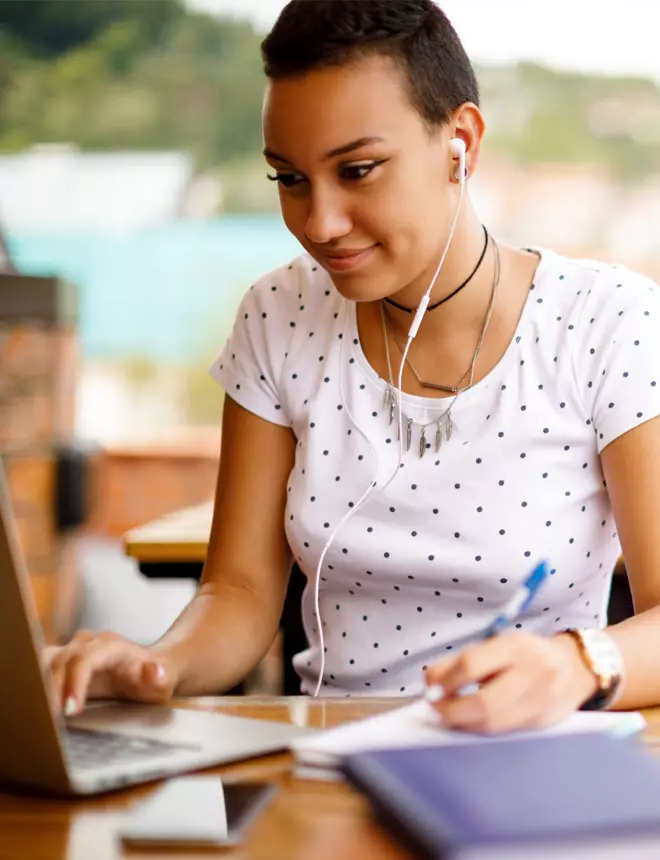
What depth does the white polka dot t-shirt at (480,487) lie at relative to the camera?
1.29 m

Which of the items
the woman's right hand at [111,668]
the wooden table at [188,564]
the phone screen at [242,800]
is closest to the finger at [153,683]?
the woman's right hand at [111,668]

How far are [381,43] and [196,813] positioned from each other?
780 millimetres

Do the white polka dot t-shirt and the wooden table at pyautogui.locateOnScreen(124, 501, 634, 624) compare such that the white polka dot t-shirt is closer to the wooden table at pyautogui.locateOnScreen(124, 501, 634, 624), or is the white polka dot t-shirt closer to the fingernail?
the fingernail

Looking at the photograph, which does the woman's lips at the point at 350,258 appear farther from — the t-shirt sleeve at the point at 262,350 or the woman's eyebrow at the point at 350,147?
the t-shirt sleeve at the point at 262,350

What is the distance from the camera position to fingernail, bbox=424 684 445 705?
33.5 inches

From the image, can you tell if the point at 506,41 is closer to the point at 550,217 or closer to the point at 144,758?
the point at 550,217

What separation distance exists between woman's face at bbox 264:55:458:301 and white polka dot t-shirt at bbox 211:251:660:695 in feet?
0.60

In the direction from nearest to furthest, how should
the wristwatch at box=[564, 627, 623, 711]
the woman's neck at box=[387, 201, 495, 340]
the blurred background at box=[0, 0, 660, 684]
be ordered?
the wristwatch at box=[564, 627, 623, 711] < the woman's neck at box=[387, 201, 495, 340] < the blurred background at box=[0, 0, 660, 684]

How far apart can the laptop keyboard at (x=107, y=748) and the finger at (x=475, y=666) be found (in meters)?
0.19

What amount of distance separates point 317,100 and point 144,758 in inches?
25.2

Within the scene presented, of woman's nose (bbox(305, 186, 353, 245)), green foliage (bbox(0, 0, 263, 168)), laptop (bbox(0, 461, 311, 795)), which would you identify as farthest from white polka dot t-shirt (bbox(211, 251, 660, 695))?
green foliage (bbox(0, 0, 263, 168))

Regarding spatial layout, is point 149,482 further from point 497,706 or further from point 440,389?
point 497,706

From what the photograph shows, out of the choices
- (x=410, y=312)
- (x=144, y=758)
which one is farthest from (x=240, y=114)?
(x=144, y=758)

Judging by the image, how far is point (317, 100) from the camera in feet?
3.76
